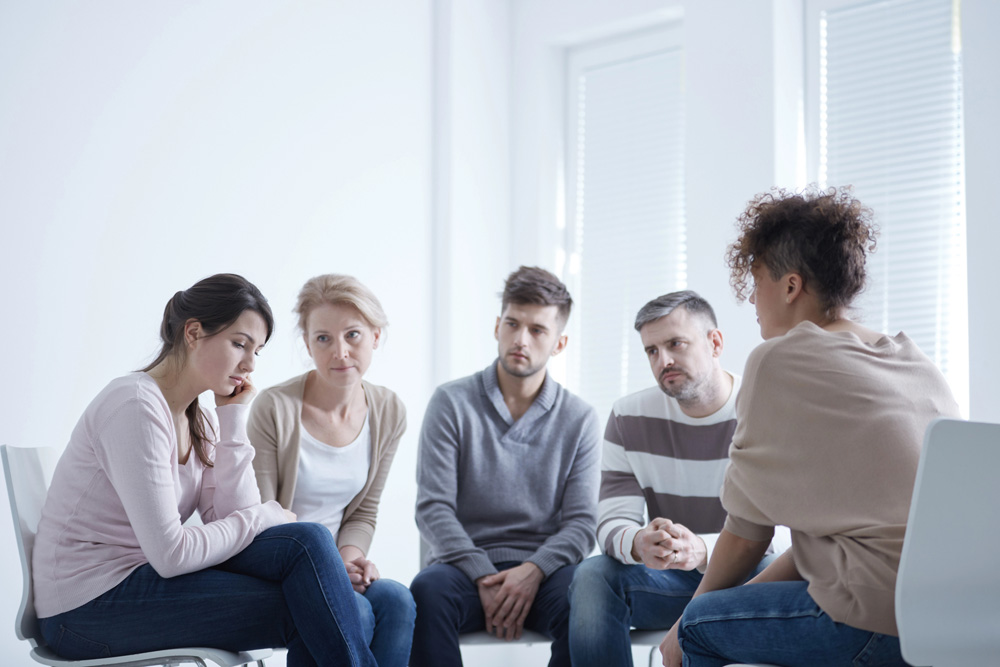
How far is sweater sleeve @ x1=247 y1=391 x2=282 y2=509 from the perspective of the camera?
7.16 ft

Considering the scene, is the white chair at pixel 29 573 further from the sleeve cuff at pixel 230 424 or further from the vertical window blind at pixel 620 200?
the vertical window blind at pixel 620 200

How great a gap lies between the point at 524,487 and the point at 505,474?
2.5 inches

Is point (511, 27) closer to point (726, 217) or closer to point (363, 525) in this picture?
point (726, 217)

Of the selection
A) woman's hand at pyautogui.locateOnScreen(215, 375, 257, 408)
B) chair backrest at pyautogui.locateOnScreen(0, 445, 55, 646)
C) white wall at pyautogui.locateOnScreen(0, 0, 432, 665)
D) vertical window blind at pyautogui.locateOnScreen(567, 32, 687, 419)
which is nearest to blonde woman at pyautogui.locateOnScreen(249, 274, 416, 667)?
woman's hand at pyautogui.locateOnScreen(215, 375, 257, 408)

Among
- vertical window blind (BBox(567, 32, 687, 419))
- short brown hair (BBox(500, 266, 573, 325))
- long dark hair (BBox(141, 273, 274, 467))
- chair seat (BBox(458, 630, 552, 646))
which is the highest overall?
vertical window blind (BBox(567, 32, 687, 419))

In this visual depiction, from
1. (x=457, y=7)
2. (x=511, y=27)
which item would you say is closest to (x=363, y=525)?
(x=457, y=7)

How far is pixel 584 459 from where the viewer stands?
2.51 metres

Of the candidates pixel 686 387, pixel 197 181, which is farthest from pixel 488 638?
pixel 197 181

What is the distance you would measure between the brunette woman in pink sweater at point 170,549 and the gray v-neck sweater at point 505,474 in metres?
0.62

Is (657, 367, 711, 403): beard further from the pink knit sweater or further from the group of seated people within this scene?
the pink knit sweater

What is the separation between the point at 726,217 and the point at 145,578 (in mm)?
2404

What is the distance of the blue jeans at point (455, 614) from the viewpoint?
2102mm

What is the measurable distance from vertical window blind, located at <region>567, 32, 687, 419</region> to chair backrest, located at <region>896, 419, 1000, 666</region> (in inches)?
95.4

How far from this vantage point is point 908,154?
10.4 feet
